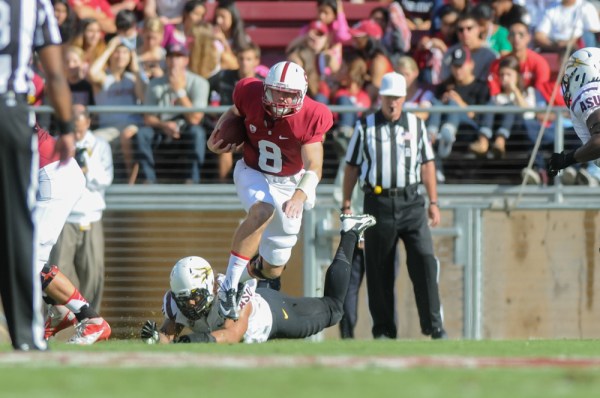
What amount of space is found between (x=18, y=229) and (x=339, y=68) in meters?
8.48

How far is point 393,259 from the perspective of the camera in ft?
38.9

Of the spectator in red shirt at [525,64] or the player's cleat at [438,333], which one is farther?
the spectator in red shirt at [525,64]

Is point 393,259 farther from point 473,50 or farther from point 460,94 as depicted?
point 473,50

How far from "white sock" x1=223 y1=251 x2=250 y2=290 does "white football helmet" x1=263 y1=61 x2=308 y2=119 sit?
3.73 feet

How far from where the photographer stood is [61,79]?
255 inches

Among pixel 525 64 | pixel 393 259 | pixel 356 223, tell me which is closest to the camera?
pixel 356 223

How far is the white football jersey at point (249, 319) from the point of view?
9172 millimetres

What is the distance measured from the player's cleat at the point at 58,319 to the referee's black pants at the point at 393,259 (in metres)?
2.93

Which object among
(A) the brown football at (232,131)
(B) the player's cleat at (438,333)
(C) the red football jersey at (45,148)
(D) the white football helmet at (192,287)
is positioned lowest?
(B) the player's cleat at (438,333)

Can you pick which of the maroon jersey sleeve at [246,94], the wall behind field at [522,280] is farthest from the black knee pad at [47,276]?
the wall behind field at [522,280]

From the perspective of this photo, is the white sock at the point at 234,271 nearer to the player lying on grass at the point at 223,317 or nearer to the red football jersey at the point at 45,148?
the player lying on grass at the point at 223,317

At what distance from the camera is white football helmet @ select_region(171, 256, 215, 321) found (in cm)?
926

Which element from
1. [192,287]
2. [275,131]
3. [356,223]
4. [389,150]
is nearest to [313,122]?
[275,131]

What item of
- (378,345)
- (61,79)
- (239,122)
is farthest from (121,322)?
(61,79)
